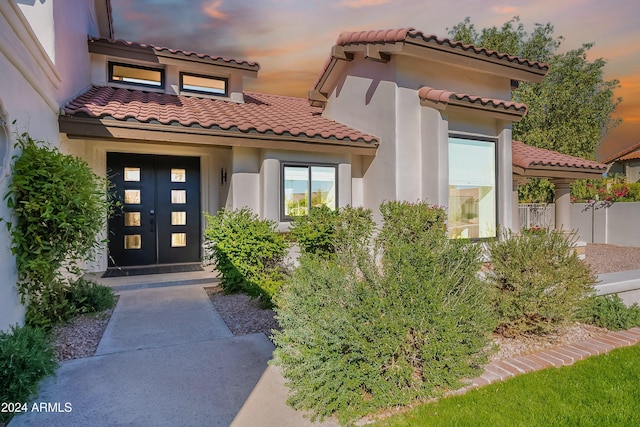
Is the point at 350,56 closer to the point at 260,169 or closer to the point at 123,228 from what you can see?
the point at 260,169

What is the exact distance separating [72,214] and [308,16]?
43.0 ft

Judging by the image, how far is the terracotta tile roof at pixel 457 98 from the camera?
26.3ft

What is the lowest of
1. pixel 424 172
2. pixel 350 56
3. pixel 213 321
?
pixel 213 321

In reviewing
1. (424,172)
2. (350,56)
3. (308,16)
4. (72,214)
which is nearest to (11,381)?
(72,214)

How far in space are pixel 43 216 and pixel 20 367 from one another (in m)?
1.72

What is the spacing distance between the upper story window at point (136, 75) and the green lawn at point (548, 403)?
10.5 meters

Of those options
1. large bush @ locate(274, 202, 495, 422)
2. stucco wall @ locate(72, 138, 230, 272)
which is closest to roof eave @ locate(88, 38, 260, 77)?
stucco wall @ locate(72, 138, 230, 272)

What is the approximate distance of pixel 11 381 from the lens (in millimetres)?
3021

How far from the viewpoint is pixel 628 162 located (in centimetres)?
3055

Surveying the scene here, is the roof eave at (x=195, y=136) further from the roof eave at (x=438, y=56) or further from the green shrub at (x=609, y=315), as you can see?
the green shrub at (x=609, y=315)

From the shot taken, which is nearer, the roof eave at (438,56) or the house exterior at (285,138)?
the house exterior at (285,138)

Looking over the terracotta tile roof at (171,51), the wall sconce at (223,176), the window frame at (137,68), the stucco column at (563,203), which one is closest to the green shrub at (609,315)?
the stucco column at (563,203)

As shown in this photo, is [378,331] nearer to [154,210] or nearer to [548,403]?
[548,403]

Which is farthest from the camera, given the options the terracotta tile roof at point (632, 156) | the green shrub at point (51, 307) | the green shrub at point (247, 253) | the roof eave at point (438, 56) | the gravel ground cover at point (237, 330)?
the terracotta tile roof at point (632, 156)
